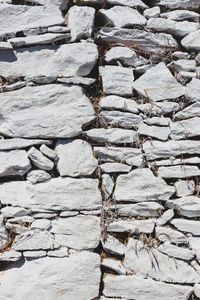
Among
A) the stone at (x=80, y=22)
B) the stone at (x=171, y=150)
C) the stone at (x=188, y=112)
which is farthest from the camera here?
the stone at (x=80, y=22)

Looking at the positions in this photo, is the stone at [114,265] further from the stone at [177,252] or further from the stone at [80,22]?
the stone at [80,22]

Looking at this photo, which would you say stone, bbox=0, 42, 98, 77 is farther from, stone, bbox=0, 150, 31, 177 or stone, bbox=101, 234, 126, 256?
stone, bbox=101, 234, 126, 256

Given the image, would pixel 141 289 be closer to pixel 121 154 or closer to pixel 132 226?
pixel 132 226

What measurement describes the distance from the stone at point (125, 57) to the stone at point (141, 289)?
2.08 m

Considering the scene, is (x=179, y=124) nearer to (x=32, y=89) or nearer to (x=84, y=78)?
(x=84, y=78)

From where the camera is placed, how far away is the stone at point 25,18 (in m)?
3.30

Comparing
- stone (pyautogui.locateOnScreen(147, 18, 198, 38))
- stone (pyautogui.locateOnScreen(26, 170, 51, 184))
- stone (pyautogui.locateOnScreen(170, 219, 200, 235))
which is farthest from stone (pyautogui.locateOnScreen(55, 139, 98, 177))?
stone (pyautogui.locateOnScreen(147, 18, 198, 38))

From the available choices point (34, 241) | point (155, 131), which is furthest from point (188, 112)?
point (34, 241)

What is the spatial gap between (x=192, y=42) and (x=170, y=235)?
1991 millimetres

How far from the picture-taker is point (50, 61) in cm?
326

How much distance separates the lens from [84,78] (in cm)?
322

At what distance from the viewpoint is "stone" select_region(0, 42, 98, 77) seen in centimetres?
324

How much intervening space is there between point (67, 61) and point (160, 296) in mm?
2320

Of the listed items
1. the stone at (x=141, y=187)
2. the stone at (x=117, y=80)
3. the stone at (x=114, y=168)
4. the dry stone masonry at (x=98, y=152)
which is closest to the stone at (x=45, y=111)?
the dry stone masonry at (x=98, y=152)
